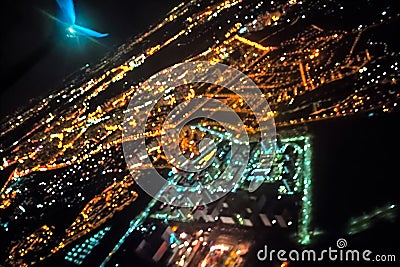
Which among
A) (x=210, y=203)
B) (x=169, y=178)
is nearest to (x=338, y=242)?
(x=210, y=203)

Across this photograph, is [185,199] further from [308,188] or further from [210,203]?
[308,188]

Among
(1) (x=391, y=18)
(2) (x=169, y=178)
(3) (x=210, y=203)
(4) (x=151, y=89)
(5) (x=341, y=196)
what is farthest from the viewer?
(4) (x=151, y=89)

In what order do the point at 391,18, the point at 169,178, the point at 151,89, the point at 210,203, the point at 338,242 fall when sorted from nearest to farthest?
the point at 338,242
the point at 210,203
the point at 391,18
the point at 169,178
the point at 151,89
